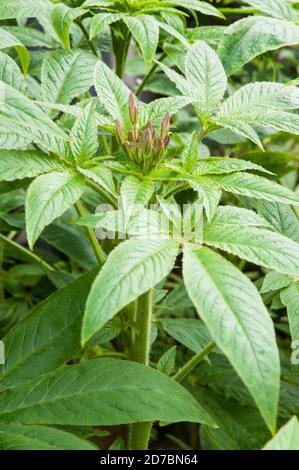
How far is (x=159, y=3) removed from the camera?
77 cm

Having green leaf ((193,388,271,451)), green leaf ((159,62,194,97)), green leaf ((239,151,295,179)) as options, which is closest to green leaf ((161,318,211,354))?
green leaf ((193,388,271,451))

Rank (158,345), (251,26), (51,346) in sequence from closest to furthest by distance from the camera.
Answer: (51,346), (251,26), (158,345)

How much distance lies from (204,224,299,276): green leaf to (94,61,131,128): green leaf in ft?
0.55

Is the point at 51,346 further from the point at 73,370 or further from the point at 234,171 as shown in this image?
the point at 234,171

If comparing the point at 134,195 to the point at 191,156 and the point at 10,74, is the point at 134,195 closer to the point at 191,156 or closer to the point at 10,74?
the point at 191,156

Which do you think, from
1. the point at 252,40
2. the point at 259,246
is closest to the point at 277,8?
the point at 252,40

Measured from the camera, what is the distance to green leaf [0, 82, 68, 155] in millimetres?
533

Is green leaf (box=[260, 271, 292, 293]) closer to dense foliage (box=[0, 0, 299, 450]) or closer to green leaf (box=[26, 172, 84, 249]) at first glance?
dense foliage (box=[0, 0, 299, 450])

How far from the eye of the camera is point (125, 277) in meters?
0.46

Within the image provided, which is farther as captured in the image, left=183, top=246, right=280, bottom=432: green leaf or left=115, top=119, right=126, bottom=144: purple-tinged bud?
left=115, top=119, right=126, bottom=144: purple-tinged bud

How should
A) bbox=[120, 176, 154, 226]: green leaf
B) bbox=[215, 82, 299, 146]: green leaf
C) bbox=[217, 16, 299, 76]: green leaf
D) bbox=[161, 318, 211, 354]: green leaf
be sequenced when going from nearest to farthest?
bbox=[120, 176, 154, 226]: green leaf → bbox=[215, 82, 299, 146]: green leaf → bbox=[217, 16, 299, 76]: green leaf → bbox=[161, 318, 211, 354]: green leaf

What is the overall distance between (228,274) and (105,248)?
0.46 meters

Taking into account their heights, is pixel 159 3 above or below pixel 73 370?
above

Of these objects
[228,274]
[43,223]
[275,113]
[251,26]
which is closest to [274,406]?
[228,274]
